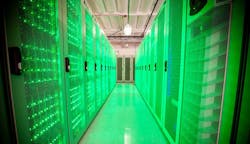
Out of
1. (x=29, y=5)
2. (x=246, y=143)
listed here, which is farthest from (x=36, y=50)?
(x=246, y=143)

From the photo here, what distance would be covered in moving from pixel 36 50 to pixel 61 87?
46 centimetres

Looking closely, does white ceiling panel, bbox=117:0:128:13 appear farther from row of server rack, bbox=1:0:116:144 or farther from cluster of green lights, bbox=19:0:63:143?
cluster of green lights, bbox=19:0:63:143

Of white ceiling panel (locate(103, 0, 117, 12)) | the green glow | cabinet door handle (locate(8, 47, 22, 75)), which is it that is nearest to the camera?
cabinet door handle (locate(8, 47, 22, 75))

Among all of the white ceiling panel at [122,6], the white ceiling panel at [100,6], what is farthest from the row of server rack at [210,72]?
the white ceiling panel at [100,6]

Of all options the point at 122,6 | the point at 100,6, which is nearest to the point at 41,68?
the point at 100,6

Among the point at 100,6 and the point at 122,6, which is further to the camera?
the point at 122,6

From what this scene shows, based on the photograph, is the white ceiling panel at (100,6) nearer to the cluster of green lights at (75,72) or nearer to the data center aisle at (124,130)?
the cluster of green lights at (75,72)

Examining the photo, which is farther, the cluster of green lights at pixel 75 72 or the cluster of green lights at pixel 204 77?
the cluster of green lights at pixel 75 72

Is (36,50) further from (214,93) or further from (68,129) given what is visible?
(214,93)

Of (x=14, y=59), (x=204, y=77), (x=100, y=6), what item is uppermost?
(x=100, y=6)

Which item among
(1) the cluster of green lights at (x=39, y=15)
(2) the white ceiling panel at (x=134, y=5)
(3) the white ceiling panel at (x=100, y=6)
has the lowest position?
(1) the cluster of green lights at (x=39, y=15)

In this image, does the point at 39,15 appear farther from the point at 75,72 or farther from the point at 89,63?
the point at 89,63

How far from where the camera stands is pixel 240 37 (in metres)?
0.59

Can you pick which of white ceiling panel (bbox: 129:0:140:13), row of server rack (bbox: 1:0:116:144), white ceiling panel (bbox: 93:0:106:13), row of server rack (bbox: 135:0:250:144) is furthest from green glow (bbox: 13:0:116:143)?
white ceiling panel (bbox: 129:0:140:13)
